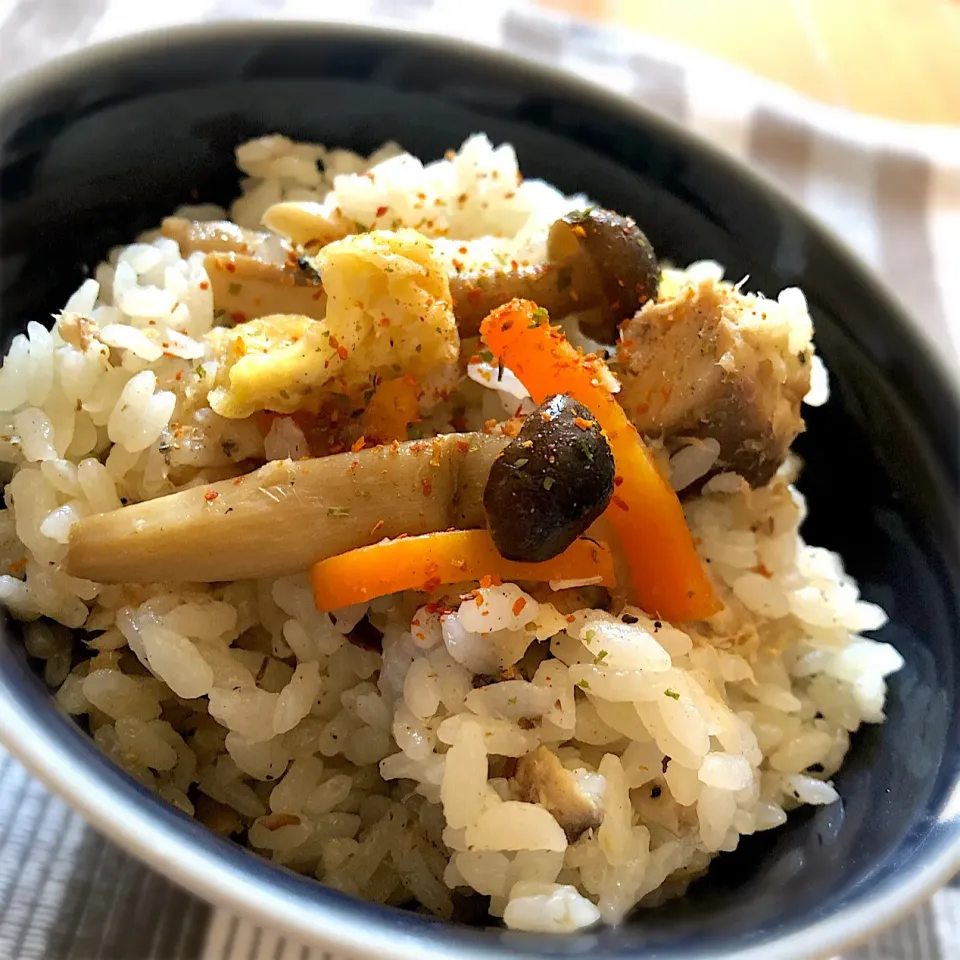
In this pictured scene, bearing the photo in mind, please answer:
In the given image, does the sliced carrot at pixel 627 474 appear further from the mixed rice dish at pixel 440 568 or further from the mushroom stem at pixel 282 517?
the mushroom stem at pixel 282 517

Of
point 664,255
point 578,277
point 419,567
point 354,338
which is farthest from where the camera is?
point 664,255

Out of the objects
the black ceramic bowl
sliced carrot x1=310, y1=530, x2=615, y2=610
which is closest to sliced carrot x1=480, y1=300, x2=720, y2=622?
sliced carrot x1=310, y1=530, x2=615, y2=610

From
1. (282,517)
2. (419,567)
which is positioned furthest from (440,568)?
(282,517)

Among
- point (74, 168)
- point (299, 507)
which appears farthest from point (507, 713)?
point (74, 168)

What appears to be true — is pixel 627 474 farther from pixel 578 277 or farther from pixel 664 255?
pixel 664 255

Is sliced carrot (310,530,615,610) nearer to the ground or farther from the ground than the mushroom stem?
nearer to the ground

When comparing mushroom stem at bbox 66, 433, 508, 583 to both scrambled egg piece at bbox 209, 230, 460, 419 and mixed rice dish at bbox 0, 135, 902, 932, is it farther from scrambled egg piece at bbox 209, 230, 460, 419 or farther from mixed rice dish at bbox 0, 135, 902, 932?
scrambled egg piece at bbox 209, 230, 460, 419
